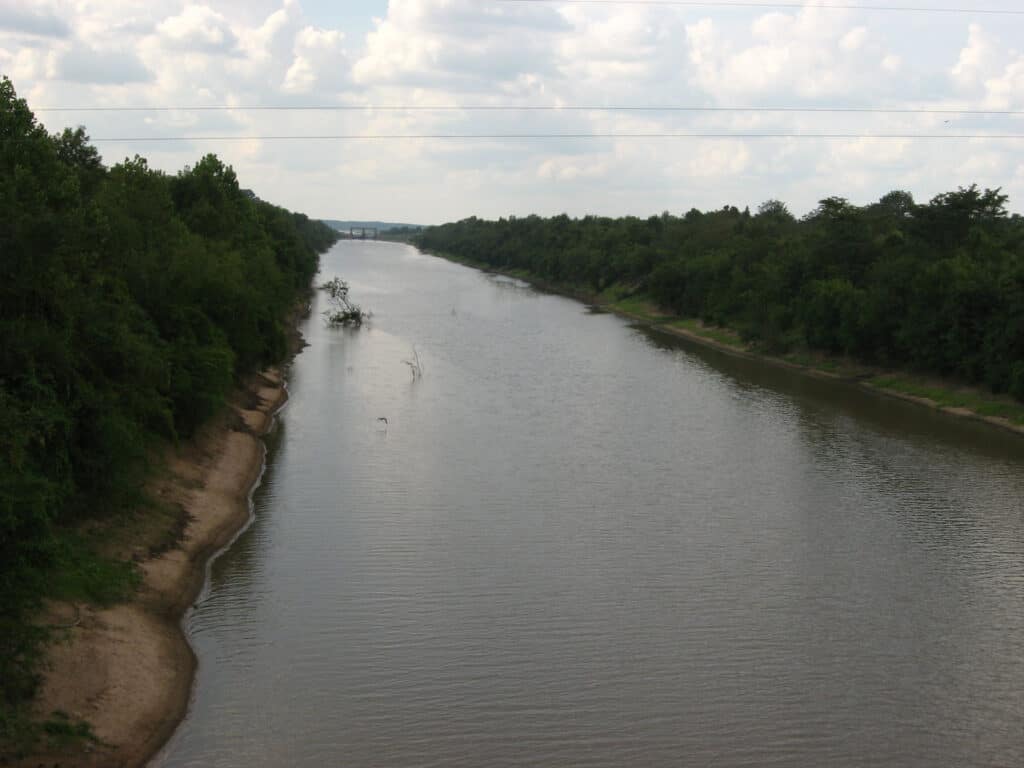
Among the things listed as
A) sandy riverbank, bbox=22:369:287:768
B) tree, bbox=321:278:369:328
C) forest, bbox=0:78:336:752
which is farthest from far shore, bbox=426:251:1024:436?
sandy riverbank, bbox=22:369:287:768

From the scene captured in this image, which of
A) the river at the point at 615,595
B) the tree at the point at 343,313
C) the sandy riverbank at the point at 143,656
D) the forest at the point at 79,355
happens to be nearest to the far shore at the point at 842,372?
the river at the point at 615,595

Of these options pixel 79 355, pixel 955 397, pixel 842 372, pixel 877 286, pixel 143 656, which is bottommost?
pixel 143 656

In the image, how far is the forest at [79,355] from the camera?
16.2 meters

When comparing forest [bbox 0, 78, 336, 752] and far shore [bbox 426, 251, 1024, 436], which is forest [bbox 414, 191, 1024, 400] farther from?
forest [bbox 0, 78, 336, 752]

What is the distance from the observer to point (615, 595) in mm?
21891

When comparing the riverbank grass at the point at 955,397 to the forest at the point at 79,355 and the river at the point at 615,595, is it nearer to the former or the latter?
the river at the point at 615,595

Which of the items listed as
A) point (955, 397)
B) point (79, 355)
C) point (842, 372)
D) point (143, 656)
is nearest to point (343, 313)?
point (842, 372)

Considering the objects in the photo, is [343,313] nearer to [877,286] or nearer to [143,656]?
[877,286]

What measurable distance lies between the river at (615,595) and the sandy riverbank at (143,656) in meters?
0.46

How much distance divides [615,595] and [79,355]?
12.8 m

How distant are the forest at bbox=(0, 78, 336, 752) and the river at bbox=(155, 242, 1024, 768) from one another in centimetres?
300

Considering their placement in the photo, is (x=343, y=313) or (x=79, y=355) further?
(x=343, y=313)

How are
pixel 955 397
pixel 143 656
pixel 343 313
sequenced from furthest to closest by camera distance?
→ pixel 343 313 → pixel 955 397 → pixel 143 656

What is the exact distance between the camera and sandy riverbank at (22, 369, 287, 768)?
1552 cm
